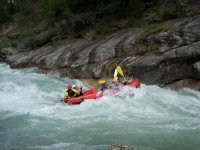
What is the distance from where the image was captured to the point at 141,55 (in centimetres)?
1772

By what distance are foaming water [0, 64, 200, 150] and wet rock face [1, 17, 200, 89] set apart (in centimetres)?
94

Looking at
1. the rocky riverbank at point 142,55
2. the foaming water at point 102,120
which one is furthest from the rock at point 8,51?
the foaming water at point 102,120

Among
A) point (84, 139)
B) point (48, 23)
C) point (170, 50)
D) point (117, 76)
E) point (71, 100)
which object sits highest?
point (48, 23)

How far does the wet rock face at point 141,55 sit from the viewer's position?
16047 mm

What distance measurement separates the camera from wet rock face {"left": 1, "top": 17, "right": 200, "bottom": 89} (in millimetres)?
16047

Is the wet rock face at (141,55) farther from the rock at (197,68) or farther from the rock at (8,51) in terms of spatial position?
the rock at (8,51)

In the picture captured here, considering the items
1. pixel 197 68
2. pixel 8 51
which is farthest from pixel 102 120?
pixel 8 51

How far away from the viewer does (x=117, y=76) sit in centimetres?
1703

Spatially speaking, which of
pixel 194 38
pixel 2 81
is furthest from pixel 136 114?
pixel 2 81

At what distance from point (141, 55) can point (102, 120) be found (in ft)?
19.6

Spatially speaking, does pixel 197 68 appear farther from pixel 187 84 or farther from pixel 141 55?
pixel 141 55

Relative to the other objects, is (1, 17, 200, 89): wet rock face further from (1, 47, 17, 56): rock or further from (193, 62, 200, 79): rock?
(1, 47, 17, 56): rock

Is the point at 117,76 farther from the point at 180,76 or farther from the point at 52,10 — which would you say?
the point at 52,10

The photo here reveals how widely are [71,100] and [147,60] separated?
13.7ft
